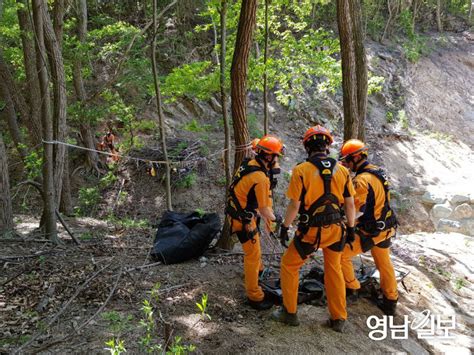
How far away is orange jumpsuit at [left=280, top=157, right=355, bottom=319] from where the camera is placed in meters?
4.05

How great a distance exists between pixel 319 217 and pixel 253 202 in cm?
89

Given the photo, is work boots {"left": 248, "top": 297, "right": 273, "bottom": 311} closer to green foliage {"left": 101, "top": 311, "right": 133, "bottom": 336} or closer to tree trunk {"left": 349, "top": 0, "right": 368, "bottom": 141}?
green foliage {"left": 101, "top": 311, "right": 133, "bottom": 336}

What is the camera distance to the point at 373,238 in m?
4.86

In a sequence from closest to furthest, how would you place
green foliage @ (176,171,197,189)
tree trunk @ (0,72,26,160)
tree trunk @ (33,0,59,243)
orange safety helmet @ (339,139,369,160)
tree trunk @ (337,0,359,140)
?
orange safety helmet @ (339,139,369,160) < tree trunk @ (33,0,59,243) < tree trunk @ (337,0,359,140) < tree trunk @ (0,72,26,160) < green foliage @ (176,171,197,189)

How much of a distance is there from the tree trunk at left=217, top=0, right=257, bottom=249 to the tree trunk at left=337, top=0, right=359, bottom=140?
1993 millimetres

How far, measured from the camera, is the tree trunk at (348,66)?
23.0 feet

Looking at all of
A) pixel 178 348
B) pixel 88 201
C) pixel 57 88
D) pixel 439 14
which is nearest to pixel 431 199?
pixel 88 201

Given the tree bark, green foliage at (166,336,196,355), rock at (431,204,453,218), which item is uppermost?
the tree bark

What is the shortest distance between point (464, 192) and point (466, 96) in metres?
10.6

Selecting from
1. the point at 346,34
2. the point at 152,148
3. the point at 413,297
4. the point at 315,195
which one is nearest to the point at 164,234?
the point at 315,195

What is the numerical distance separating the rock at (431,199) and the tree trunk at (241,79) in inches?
409

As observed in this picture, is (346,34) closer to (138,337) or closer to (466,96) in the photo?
(138,337)

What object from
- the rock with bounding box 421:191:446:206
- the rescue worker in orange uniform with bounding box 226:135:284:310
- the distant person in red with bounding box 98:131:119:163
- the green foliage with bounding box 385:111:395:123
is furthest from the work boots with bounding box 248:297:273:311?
the green foliage with bounding box 385:111:395:123

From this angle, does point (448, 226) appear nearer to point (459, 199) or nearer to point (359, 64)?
point (459, 199)
